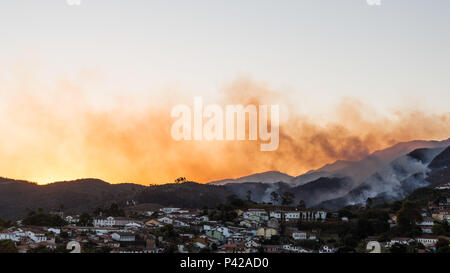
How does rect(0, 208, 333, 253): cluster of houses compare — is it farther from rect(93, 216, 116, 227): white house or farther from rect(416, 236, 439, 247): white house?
rect(416, 236, 439, 247): white house

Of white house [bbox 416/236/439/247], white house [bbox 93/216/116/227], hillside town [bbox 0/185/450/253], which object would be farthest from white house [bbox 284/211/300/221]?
white house [bbox 93/216/116/227]

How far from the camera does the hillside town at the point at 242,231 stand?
59312mm

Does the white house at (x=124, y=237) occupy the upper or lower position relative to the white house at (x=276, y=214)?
lower

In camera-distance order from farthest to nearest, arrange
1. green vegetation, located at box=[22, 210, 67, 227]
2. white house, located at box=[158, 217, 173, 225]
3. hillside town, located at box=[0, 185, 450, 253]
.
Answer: white house, located at box=[158, 217, 173, 225] → green vegetation, located at box=[22, 210, 67, 227] → hillside town, located at box=[0, 185, 450, 253]

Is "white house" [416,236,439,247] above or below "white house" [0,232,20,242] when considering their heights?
below

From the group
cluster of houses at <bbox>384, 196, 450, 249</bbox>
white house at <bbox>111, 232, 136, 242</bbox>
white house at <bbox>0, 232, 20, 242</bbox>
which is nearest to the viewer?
white house at <bbox>0, 232, 20, 242</bbox>

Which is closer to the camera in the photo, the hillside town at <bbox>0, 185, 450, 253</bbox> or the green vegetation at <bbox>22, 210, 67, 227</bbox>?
the hillside town at <bbox>0, 185, 450, 253</bbox>

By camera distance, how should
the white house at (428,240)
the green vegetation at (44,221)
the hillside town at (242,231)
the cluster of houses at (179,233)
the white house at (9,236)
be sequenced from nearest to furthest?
the white house at (9,236)
the hillside town at (242,231)
the cluster of houses at (179,233)
the white house at (428,240)
the green vegetation at (44,221)

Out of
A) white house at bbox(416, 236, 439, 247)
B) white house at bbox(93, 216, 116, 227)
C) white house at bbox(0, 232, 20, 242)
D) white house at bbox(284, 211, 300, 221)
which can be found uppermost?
white house at bbox(284, 211, 300, 221)

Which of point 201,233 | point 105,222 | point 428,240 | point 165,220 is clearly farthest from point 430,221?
point 105,222

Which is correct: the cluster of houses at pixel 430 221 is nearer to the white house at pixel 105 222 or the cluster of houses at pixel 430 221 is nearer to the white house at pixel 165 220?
the white house at pixel 165 220

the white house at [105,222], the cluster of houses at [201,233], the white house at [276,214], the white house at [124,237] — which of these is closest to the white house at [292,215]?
the cluster of houses at [201,233]

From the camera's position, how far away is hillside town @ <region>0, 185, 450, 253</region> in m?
59.3
